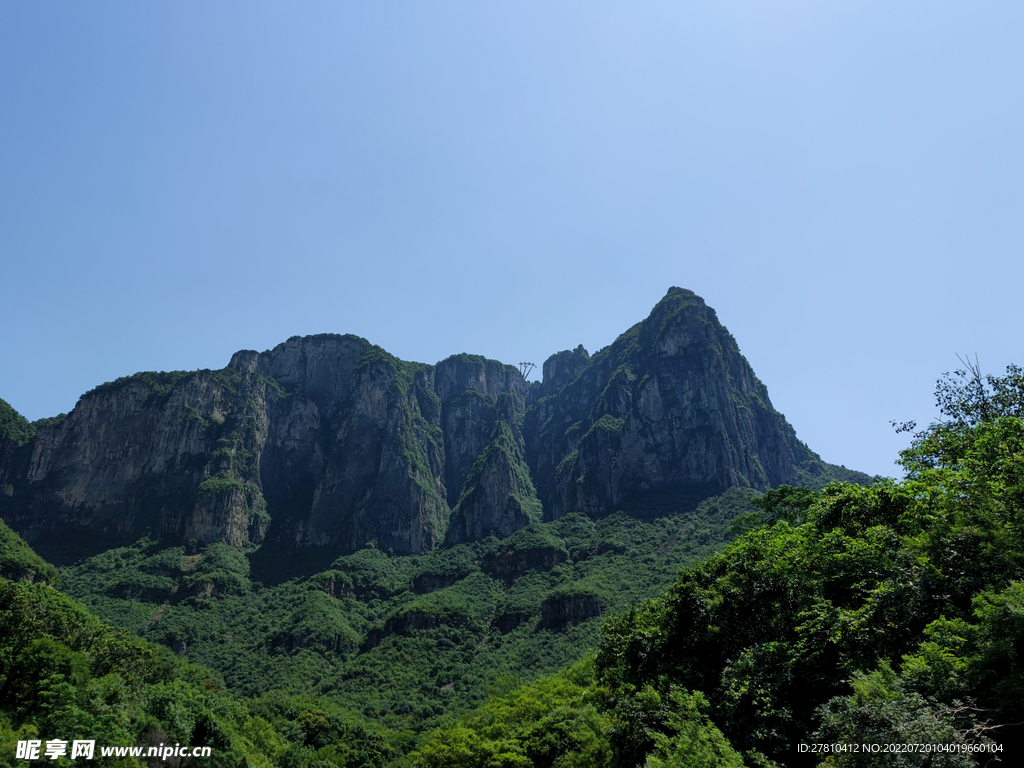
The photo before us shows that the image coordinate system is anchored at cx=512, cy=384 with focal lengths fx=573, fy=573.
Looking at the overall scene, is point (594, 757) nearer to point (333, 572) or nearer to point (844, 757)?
point (844, 757)

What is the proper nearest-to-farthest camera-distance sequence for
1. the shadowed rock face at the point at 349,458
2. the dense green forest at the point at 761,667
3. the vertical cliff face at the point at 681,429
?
1. the dense green forest at the point at 761,667
2. the shadowed rock face at the point at 349,458
3. the vertical cliff face at the point at 681,429

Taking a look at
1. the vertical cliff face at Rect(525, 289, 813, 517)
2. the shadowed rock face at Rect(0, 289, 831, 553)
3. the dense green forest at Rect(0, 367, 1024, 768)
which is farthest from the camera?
the vertical cliff face at Rect(525, 289, 813, 517)

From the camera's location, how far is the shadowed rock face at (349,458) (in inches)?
6112

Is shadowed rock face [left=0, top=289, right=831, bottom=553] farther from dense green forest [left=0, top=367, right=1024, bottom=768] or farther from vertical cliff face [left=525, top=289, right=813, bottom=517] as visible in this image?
dense green forest [left=0, top=367, right=1024, bottom=768]

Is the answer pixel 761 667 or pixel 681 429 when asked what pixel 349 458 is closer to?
pixel 681 429

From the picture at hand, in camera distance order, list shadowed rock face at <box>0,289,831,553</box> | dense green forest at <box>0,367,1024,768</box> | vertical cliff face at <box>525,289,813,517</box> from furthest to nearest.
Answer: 1. vertical cliff face at <box>525,289,813,517</box>
2. shadowed rock face at <box>0,289,831,553</box>
3. dense green forest at <box>0,367,1024,768</box>

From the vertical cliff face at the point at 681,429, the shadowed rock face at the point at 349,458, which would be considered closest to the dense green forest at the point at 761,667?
the shadowed rock face at the point at 349,458

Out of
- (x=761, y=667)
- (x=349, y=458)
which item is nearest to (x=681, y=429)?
(x=349, y=458)

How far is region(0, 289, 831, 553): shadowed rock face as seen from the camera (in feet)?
509

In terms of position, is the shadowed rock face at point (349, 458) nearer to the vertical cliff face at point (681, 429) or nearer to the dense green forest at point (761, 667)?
the vertical cliff face at point (681, 429)

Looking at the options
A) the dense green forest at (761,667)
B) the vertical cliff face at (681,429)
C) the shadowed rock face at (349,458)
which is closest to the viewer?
the dense green forest at (761,667)

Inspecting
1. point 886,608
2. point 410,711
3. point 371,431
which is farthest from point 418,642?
point 886,608

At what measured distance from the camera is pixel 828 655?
19.6 m

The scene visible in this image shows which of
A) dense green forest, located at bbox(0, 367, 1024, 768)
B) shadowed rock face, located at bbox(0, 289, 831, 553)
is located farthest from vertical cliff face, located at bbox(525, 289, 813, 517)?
dense green forest, located at bbox(0, 367, 1024, 768)
